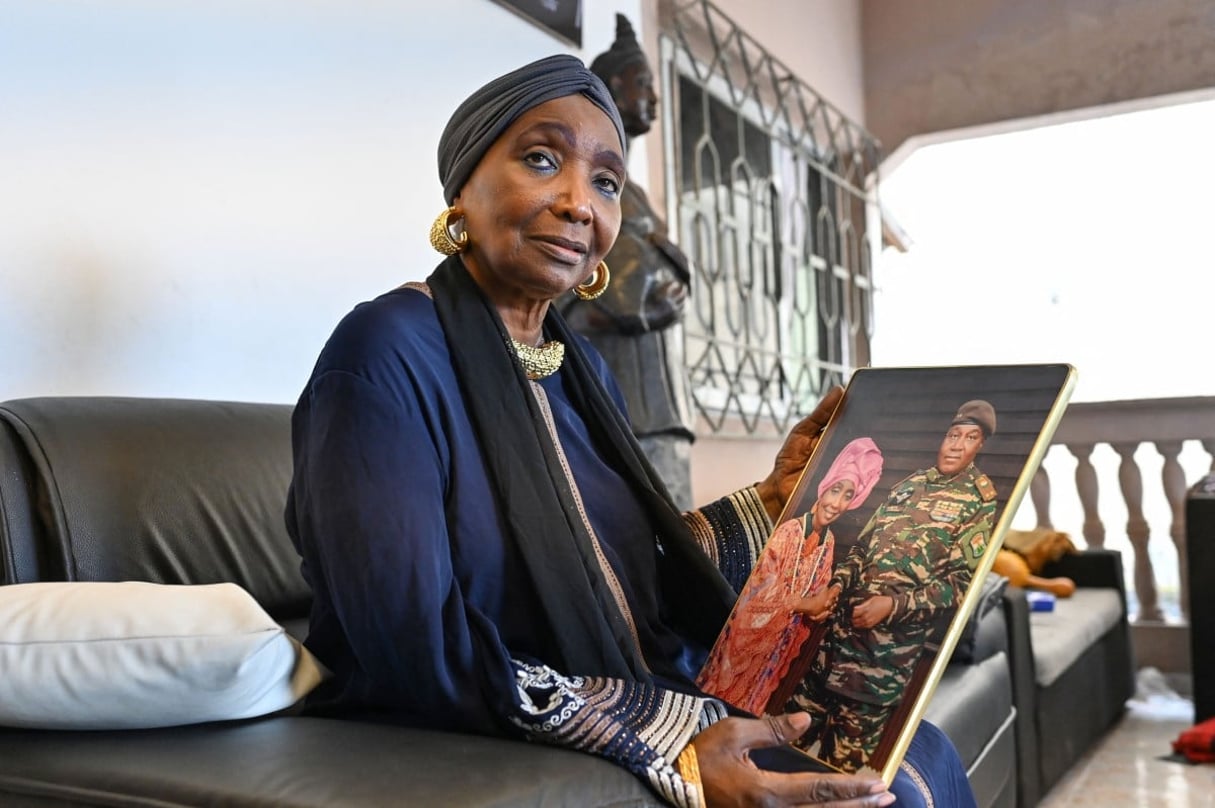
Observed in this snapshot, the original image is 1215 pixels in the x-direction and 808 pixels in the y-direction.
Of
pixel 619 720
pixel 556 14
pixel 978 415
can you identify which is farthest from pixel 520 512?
pixel 556 14

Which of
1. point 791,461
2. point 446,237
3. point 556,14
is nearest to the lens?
point 446,237

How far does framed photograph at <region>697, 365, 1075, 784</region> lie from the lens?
93 cm

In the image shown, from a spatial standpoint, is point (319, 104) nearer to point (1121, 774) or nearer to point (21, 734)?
point (21, 734)

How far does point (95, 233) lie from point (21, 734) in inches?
33.9

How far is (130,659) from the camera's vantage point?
970 mm

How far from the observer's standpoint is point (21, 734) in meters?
1.01

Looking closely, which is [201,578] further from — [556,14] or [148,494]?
[556,14]

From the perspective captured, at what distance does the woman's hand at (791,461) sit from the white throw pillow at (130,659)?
1.96 feet

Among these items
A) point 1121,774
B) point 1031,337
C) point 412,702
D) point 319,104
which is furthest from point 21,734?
point 1031,337

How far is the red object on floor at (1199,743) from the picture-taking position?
2.98 m

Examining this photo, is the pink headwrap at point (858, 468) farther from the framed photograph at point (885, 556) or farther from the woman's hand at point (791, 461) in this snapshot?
the woman's hand at point (791, 461)

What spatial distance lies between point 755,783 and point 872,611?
0.19m

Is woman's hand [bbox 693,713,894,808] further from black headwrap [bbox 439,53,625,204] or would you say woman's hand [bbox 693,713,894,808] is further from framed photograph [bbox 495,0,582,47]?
framed photograph [bbox 495,0,582,47]

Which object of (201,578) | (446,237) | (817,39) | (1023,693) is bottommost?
(1023,693)
